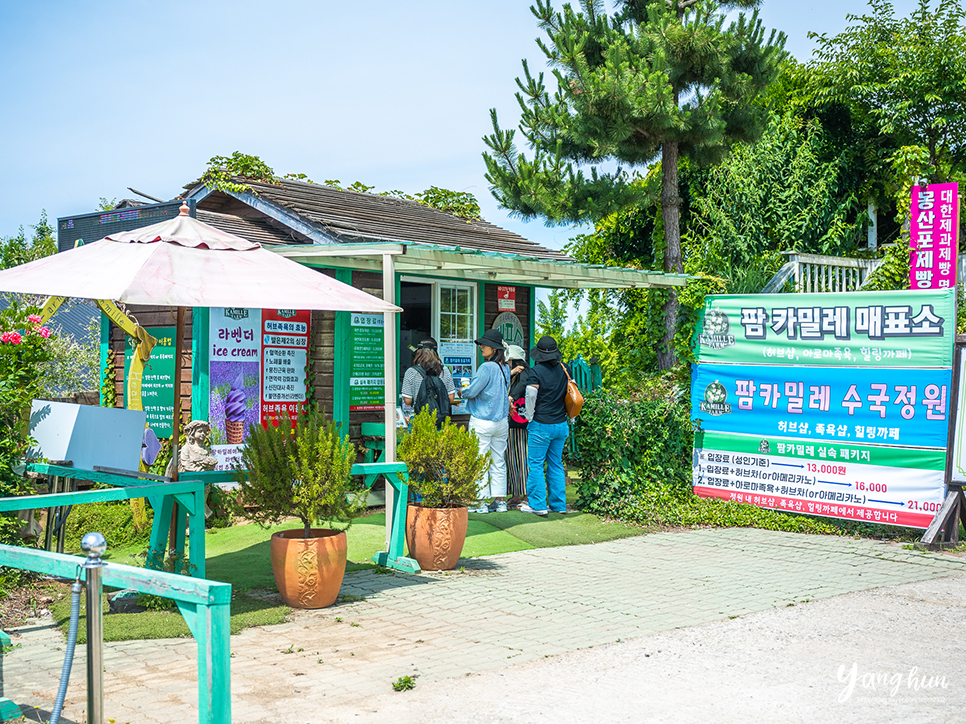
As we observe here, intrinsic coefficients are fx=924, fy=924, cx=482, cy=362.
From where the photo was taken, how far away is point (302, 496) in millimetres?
6652

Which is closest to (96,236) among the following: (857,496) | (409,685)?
(409,685)

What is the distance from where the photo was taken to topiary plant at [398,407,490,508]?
786cm

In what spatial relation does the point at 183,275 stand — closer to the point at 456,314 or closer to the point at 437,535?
the point at 437,535

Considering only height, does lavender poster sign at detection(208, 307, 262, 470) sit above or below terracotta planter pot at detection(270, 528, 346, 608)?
above

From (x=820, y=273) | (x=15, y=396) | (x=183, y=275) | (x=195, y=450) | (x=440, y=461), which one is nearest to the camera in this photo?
(x=183, y=275)

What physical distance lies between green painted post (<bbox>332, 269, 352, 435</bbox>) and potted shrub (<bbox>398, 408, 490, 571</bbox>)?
326cm

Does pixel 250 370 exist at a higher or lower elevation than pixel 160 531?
higher

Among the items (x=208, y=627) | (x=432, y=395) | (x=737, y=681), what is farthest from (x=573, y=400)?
(x=208, y=627)

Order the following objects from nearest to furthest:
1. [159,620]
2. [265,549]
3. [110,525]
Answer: [159,620] → [265,549] → [110,525]

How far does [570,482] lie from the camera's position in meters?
13.1

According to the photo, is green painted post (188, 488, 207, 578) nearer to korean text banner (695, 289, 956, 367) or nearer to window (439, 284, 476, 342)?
window (439, 284, 476, 342)

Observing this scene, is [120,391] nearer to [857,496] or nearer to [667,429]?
[667,429]

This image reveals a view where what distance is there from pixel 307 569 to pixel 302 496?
516 mm

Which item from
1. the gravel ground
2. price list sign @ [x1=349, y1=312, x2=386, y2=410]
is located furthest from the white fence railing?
the gravel ground
